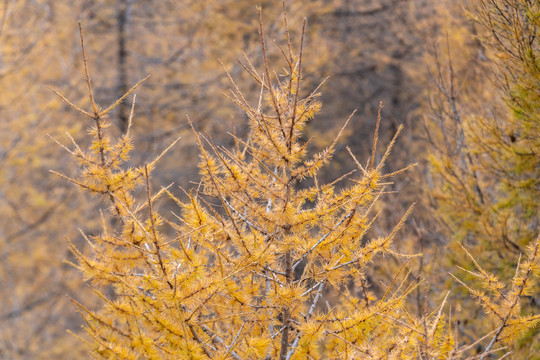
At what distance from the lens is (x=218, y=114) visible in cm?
1099

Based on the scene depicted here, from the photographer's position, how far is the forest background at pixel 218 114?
4809mm

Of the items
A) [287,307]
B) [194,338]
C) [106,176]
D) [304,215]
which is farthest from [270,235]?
[106,176]

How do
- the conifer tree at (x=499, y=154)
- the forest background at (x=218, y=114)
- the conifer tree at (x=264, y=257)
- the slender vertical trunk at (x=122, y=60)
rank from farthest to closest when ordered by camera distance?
the slender vertical trunk at (x=122, y=60), the forest background at (x=218, y=114), the conifer tree at (x=499, y=154), the conifer tree at (x=264, y=257)

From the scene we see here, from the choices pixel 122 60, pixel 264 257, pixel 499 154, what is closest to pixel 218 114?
pixel 122 60

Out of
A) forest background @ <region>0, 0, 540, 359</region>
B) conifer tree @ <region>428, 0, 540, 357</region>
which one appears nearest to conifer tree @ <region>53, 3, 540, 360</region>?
conifer tree @ <region>428, 0, 540, 357</region>

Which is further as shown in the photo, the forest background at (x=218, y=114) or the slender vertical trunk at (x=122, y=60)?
the slender vertical trunk at (x=122, y=60)

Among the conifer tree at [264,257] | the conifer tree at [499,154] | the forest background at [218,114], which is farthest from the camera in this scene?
the forest background at [218,114]

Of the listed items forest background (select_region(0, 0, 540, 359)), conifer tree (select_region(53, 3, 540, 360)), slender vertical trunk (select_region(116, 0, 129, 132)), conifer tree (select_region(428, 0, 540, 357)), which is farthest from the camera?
slender vertical trunk (select_region(116, 0, 129, 132))

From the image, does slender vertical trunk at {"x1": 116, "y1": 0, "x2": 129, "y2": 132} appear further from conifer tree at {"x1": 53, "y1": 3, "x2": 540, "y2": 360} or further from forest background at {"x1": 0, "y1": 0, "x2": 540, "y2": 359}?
conifer tree at {"x1": 53, "y1": 3, "x2": 540, "y2": 360}

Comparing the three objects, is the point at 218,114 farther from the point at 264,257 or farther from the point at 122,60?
the point at 264,257

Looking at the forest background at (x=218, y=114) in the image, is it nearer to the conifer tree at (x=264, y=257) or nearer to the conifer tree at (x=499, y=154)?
the conifer tree at (x=499, y=154)

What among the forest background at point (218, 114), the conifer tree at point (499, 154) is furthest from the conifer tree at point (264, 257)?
the forest background at point (218, 114)

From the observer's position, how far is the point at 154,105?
10266mm

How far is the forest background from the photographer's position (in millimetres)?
4809
